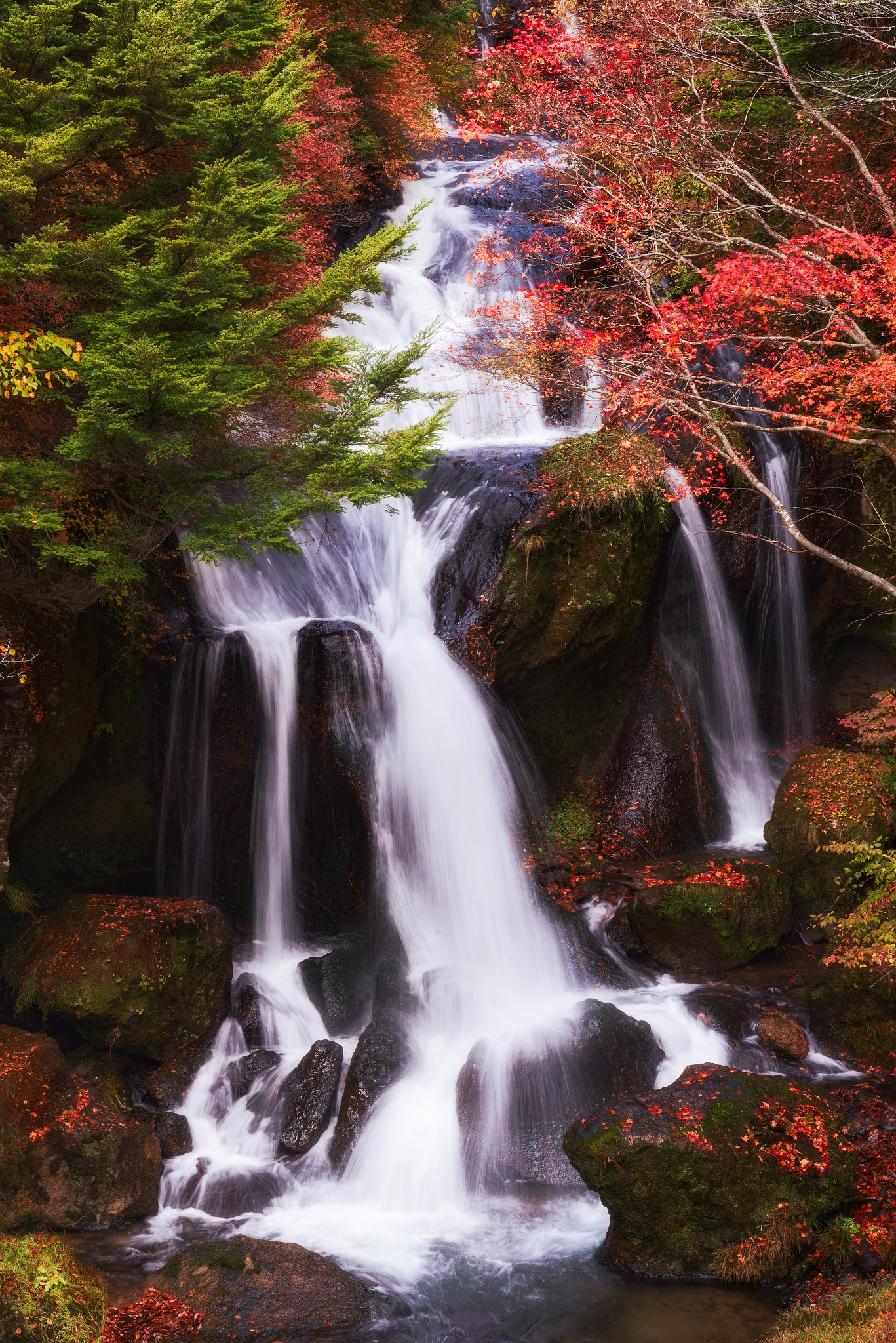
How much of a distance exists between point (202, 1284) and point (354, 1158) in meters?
1.83

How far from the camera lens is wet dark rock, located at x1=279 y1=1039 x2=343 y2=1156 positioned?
7.48 meters

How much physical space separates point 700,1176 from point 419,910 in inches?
170

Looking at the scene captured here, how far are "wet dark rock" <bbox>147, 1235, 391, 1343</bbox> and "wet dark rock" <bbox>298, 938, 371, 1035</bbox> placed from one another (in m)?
2.82

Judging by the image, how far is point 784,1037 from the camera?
26.3 ft

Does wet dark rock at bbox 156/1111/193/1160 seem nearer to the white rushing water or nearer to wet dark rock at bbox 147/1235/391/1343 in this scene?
the white rushing water

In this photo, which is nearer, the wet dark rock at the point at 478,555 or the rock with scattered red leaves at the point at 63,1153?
the rock with scattered red leaves at the point at 63,1153

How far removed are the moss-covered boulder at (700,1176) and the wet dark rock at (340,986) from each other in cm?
325

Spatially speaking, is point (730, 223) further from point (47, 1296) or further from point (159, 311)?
point (47, 1296)

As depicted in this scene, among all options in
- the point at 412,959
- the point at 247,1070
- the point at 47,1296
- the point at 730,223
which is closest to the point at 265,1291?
the point at 47,1296

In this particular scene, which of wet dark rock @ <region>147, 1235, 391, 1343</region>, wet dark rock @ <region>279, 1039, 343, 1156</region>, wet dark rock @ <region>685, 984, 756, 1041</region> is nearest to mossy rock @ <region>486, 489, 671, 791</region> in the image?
wet dark rock @ <region>685, 984, 756, 1041</region>

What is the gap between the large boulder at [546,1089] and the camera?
281 inches

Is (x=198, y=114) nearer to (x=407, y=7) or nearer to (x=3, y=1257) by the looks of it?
(x=3, y=1257)

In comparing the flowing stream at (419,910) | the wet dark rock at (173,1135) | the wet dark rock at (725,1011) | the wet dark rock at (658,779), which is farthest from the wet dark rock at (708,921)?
the wet dark rock at (173,1135)

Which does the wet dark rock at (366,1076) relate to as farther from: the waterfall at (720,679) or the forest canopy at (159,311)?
the waterfall at (720,679)
